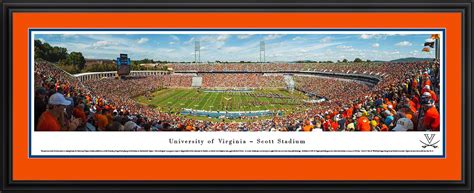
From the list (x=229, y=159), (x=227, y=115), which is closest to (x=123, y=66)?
(x=227, y=115)

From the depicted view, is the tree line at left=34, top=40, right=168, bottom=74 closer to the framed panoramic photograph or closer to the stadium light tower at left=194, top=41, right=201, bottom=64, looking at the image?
the framed panoramic photograph

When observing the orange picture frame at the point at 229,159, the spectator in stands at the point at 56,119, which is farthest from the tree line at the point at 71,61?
the spectator in stands at the point at 56,119

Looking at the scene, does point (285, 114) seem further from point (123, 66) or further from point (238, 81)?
point (123, 66)

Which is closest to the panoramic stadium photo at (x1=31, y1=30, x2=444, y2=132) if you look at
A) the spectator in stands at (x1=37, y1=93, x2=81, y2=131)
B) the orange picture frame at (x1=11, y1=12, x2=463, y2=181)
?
the spectator in stands at (x1=37, y1=93, x2=81, y2=131)

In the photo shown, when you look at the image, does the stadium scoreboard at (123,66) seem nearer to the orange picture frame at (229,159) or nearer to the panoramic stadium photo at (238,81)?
the panoramic stadium photo at (238,81)
